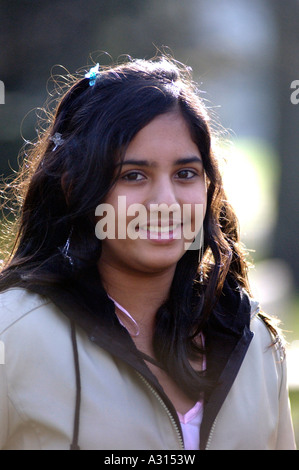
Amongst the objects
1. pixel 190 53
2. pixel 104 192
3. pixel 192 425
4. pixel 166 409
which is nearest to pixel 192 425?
pixel 192 425

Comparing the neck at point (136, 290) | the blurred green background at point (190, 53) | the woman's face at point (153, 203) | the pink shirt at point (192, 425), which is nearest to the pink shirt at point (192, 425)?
the pink shirt at point (192, 425)

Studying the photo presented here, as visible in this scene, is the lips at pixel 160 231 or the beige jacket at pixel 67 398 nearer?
the beige jacket at pixel 67 398

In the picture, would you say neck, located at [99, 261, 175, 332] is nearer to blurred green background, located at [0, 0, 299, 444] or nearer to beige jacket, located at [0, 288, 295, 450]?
beige jacket, located at [0, 288, 295, 450]

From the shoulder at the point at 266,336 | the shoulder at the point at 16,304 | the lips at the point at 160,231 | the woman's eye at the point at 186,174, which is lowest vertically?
the shoulder at the point at 266,336

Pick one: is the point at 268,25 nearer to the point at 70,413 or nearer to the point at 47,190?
the point at 47,190

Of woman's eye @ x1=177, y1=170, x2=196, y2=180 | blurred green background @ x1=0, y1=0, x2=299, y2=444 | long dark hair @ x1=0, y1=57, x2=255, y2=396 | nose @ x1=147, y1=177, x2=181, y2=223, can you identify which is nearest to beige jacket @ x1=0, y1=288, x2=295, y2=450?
long dark hair @ x1=0, y1=57, x2=255, y2=396

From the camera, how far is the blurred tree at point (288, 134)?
269 inches

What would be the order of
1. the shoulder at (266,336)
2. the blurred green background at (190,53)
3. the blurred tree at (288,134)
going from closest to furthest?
the shoulder at (266,336) < the blurred tree at (288,134) < the blurred green background at (190,53)

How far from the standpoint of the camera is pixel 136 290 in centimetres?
208

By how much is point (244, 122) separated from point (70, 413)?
7.53 m

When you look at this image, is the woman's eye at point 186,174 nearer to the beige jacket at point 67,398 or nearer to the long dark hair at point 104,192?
the long dark hair at point 104,192

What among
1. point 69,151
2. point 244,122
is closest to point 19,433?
point 69,151

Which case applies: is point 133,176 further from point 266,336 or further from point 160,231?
point 266,336
